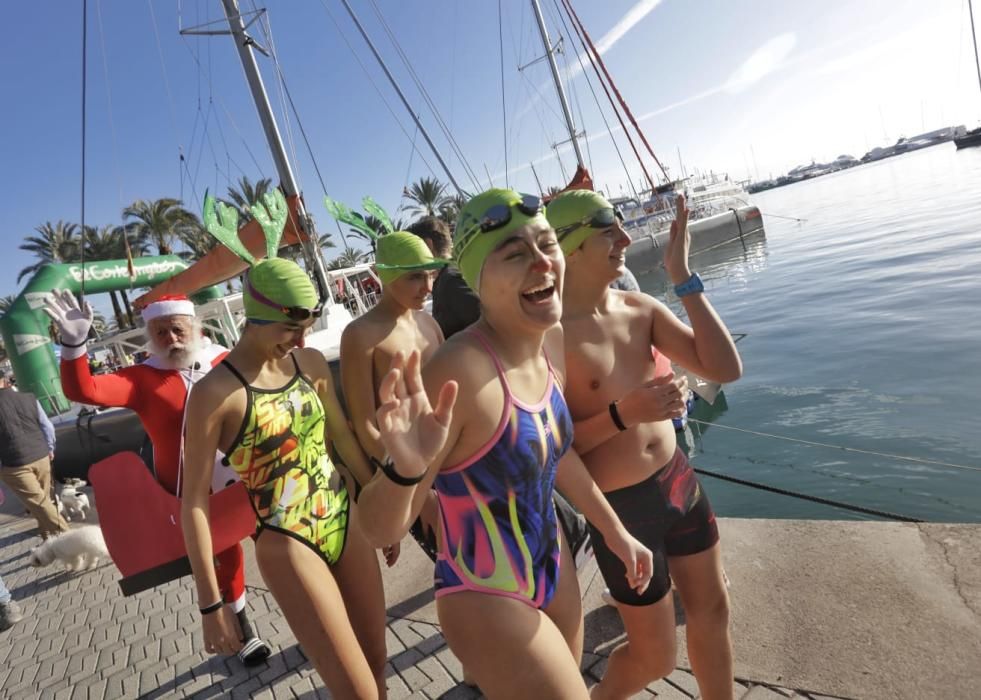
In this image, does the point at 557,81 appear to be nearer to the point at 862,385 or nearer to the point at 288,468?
the point at 862,385

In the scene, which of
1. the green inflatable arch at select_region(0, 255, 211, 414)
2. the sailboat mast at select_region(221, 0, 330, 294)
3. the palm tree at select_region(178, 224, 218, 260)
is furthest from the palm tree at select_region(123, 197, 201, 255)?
the sailboat mast at select_region(221, 0, 330, 294)

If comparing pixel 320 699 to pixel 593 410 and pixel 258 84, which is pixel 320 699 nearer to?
pixel 593 410

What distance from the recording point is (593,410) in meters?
2.00

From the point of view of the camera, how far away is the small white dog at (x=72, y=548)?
18.5 ft

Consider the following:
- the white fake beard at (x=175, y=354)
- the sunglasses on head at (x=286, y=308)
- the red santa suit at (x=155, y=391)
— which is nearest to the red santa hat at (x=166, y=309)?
the red santa suit at (x=155, y=391)

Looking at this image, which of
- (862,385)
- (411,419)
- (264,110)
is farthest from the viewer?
(264,110)

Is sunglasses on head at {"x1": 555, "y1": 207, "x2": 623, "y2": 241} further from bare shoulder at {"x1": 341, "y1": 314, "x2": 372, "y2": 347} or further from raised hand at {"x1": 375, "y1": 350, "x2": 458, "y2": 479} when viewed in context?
bare shoulder at {"x1": 341, "y1": 314, "x2": 372, "y2": 347}

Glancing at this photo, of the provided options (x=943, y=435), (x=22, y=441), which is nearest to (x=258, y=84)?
(x=22, y=441)

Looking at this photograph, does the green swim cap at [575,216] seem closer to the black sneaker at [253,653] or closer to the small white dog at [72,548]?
the black sneaker at [253,653]

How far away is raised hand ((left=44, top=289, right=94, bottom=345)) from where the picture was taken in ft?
8.12

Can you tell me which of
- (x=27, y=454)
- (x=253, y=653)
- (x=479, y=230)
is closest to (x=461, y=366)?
(x=479, y=230)

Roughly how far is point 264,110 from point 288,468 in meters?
9.19

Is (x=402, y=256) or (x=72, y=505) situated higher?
(x=402, y=256)

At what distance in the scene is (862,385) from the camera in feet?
24.7
